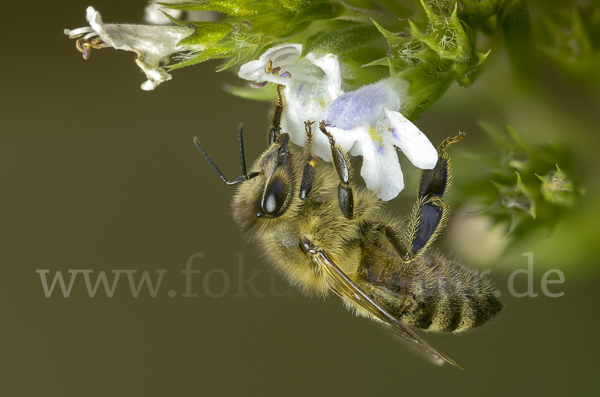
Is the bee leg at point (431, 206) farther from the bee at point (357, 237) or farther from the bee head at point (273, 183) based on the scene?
the bee head at point (273, 183)

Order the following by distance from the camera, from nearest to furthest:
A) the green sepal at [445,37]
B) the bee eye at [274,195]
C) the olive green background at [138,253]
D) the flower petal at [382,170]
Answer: the green sepal at [445,37]
the flower petal at [382,170]
the bee eye at [274,195]
the olive green background at [138,253]

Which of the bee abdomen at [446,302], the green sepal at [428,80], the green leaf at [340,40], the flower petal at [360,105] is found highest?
the green leaf at [340,40]

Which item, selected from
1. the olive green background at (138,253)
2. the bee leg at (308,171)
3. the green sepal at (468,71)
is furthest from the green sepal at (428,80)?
the olive green background at (138,253)

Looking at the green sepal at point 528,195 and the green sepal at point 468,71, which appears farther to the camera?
the green sepal at point 528,195

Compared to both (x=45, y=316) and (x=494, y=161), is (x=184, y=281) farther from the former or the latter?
(x=494, y=161)

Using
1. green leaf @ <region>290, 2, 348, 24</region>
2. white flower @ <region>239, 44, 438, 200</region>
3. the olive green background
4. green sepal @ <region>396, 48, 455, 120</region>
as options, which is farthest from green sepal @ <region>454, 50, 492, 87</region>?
the olive green background

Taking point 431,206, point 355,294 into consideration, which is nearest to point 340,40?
point 431,206
